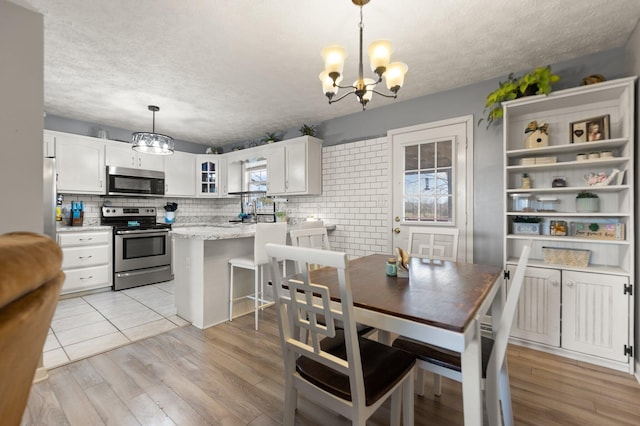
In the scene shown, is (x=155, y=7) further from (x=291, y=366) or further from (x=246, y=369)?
(x=246, y=369)

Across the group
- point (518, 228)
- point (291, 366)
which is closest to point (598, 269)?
point (518, 228)

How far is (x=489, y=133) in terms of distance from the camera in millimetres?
2945

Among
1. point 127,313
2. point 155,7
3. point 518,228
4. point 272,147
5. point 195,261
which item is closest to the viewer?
point 155,7

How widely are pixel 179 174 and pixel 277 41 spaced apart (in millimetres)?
3704

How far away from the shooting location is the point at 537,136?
2541 mm

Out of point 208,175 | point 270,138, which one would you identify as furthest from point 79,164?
point 270,138

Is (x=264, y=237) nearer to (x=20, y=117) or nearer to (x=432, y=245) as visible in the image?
(x=432, y=245)

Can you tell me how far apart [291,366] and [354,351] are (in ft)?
1.42

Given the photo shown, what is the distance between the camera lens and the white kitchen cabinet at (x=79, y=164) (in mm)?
3848

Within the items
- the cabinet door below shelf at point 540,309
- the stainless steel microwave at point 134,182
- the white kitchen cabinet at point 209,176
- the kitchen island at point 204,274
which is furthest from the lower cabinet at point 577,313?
the stainless steel microwave at point 134,182

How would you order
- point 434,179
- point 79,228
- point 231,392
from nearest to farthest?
point 231,392 → point 434,179 → point 79,228

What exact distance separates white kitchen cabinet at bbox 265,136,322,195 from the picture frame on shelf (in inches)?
112

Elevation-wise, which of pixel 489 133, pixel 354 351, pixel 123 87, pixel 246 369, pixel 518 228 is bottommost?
pixel 246 369

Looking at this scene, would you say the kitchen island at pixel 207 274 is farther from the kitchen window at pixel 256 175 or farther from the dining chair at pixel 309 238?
the kitchen window at pixel 256 175
